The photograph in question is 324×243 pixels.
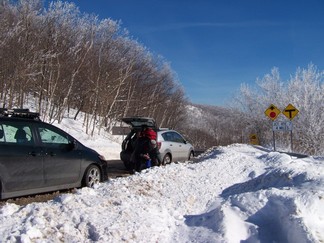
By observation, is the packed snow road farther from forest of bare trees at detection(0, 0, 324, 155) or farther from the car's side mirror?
forest of bare trees at detection(0, 0, 324, 155)

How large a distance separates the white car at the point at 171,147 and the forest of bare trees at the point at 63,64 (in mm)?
13195

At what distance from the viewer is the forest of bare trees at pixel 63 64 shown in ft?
86.8

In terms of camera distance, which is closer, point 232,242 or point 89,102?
point 232,242

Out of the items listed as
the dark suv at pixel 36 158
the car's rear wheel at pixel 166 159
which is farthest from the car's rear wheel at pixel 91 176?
the car's rear wheel at pixel 166 159

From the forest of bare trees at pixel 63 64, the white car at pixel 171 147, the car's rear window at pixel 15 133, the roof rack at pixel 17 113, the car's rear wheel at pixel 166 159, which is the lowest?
the car's rear wheel at pixel 166 159

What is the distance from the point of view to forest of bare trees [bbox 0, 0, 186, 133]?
1042 inches

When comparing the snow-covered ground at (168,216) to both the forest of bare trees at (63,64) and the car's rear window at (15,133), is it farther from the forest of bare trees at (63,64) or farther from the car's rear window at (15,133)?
the forest of bare trees at (63,64)

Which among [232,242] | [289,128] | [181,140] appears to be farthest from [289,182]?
[289,128]

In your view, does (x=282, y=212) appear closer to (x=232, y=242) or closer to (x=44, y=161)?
(x=232, y=242)

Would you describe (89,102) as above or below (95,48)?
below

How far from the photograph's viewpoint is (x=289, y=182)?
24.8ft

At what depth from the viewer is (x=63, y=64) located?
3278 centimetres

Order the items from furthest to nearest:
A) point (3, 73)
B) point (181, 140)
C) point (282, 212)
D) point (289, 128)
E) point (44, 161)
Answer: point (3, 73), point (289, 128), point (181, 140), point (44, 161), point (282, 212)

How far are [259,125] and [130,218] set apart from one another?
142 ft
